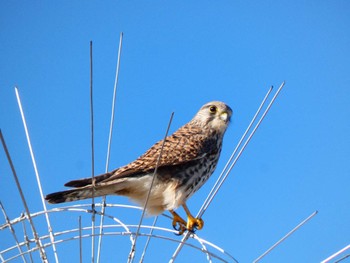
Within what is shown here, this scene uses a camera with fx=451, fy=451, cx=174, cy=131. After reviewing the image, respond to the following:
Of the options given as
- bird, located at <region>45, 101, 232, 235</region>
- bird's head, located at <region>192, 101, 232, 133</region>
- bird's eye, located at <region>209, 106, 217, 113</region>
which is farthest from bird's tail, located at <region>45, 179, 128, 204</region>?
bird's eye, located at <region>209, 106, 217, 113</region>

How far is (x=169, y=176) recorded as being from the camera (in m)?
3.35

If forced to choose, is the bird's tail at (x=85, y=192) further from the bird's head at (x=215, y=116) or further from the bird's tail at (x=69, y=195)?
the bird's head at (x=215, y=116)

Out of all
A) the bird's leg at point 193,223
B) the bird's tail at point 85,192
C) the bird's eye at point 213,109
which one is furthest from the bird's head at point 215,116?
the bird's tail at point 85,192

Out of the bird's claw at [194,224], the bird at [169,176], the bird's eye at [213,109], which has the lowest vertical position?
the bird's claw at [194,224]

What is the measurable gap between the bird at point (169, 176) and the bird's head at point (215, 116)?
20cm

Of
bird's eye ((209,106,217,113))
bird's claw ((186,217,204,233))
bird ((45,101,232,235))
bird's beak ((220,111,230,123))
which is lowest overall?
bird's claw ((186,217,204,233))

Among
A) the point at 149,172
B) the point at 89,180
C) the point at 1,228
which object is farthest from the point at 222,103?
the point at 1,228

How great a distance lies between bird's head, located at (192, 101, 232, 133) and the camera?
13.3ft

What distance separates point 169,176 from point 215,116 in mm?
999

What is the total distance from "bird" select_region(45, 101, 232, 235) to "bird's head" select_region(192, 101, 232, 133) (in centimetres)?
20

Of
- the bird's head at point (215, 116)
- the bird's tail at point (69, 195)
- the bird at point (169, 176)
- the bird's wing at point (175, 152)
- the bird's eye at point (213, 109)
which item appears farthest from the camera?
the bird's eye at point (213, 109)

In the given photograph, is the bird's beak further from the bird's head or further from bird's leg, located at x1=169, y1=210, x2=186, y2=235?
bird's leg, located at x1=169, y1=210, x2=186, y2=235

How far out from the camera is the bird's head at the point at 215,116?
4047 mm

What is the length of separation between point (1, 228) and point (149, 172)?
1.23 m
